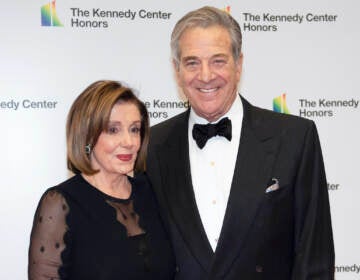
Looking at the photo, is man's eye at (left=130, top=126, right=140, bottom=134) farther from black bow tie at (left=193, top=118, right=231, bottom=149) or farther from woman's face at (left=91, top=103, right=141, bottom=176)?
black bow tie at (left=193, top=118, right=231, bottom=149)

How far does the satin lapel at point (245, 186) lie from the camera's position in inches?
80.3

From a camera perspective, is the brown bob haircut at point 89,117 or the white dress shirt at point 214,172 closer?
the brown bob haircut at point 89,117

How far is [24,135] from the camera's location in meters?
3.22

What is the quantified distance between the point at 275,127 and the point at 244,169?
23 cm

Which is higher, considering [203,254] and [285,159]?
[285,159]

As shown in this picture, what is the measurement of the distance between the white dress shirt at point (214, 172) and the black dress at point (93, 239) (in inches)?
8.5

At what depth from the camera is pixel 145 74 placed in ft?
10.8

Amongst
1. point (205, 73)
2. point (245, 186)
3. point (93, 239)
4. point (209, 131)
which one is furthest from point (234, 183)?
point (93, 239)

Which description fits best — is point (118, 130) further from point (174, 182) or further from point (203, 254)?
point (203, 254)

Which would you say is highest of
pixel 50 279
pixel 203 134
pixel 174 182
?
pixel 203 134

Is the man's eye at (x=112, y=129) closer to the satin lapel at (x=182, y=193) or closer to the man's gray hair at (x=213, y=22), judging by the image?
the satin lapel at (x=182, y=193)

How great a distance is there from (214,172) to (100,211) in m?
0.51

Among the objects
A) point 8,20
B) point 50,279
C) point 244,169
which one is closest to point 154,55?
point 8,20

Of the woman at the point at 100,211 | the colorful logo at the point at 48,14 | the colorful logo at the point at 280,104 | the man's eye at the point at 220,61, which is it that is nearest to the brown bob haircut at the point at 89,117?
the woman at the point at 100,211
